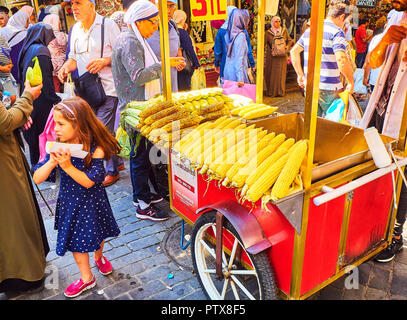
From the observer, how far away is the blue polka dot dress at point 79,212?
2.87 meters

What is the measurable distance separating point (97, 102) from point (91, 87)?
232 mm

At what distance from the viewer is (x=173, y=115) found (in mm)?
3328

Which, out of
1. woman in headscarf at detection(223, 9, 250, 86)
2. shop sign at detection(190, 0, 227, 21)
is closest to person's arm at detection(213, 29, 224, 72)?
woman in headscarf at detection(223, 9, 250, 86)

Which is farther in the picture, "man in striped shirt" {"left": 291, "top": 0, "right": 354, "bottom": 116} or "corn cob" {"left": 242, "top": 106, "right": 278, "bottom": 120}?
"man in striped shirt" {"left": 291, "top": 0, "right": 354, "bottom": 116}

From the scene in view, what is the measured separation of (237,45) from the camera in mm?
6895

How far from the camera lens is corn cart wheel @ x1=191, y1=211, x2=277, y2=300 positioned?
2270 millimetres

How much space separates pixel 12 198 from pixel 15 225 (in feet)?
0.77

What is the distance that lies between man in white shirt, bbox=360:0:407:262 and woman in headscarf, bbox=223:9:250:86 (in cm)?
356

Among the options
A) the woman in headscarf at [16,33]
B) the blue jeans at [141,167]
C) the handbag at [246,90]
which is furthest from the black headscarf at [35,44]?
the handbag at [246,90]

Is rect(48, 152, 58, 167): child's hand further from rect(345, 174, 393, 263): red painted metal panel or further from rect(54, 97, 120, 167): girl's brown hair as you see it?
rect(345, 174, 393, 263): red painted metal panel

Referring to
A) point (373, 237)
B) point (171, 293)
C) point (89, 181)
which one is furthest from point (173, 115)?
point (373, 237)

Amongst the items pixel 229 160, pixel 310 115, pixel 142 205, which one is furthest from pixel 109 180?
pixel 310 115

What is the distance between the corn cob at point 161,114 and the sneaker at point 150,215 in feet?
4.77
